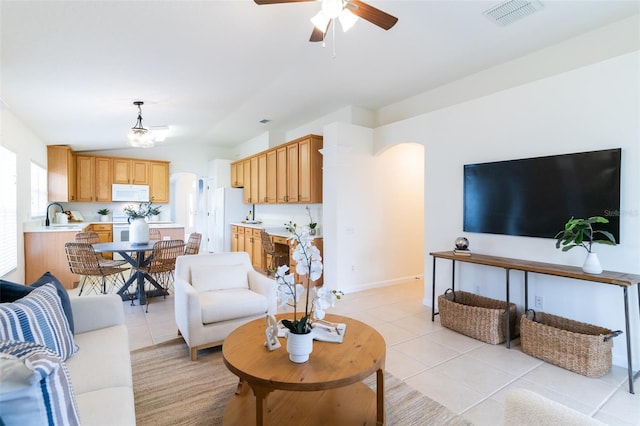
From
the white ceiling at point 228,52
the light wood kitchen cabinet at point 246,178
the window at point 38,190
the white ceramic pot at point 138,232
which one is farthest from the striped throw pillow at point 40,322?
the light wood kitchen cabinet at point 246,178

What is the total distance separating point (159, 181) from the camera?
818 centimetres

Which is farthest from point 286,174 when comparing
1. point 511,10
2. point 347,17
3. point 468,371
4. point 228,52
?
point 468,371

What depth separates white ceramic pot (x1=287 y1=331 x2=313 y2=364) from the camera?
5.43 feet

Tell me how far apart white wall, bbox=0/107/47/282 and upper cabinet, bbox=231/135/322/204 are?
382 centimetres

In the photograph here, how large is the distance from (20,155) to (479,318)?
6.31 meters

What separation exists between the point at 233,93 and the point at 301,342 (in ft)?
13.0

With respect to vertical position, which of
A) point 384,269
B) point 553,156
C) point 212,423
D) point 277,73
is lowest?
point 212,423

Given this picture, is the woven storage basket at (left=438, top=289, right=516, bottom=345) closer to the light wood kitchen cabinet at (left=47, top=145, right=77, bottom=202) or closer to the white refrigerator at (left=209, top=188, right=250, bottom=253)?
the white refrigerator at (left=209, top=188, right=250, bottom=253)

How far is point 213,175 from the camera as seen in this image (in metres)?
8.66

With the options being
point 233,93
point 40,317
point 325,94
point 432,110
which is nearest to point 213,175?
point 233,93

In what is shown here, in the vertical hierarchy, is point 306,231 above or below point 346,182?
below

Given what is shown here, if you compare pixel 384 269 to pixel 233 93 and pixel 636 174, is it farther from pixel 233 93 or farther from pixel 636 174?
pixel 233 93

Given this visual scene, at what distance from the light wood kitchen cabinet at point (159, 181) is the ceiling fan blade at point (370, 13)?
757 centimetres

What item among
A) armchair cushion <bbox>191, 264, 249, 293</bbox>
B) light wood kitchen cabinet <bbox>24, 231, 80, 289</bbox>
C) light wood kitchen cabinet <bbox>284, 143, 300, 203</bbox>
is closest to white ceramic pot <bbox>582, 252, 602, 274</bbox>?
armchair cushion <bbox>191, 264, 249, 293</bbox>
